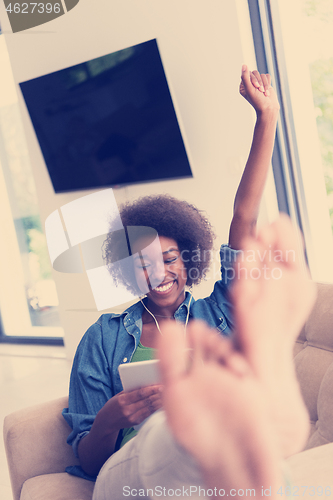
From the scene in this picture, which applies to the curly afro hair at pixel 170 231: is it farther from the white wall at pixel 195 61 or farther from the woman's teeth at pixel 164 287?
the white wall at pixel 195 61

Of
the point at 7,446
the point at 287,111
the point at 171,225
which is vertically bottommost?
the point at 7,446

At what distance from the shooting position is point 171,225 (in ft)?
3.83

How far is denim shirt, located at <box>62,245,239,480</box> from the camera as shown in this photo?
949mm

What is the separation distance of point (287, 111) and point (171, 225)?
120 cm

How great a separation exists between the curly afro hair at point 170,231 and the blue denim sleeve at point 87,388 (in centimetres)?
22

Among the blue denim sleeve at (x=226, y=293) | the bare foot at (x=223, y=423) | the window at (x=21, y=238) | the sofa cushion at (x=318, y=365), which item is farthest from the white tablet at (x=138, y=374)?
the window at (x=21, y=238)

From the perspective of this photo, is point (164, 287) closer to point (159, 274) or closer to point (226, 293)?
point (159, 274)

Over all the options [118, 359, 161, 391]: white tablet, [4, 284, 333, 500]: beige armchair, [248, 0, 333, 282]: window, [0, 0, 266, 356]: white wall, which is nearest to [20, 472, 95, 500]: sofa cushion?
[4, 284, 333, 500]: beige armchair

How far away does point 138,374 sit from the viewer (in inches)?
30.6

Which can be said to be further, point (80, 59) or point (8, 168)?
point (8, 168)

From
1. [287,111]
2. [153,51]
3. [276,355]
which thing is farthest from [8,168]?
[276,355]

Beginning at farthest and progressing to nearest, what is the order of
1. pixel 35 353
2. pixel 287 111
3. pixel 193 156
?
1. pixel 35 353
2. pixel 193 156
3. pixel 287 111

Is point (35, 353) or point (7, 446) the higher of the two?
point (7, 446)

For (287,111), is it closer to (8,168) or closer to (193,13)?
(193,13)
